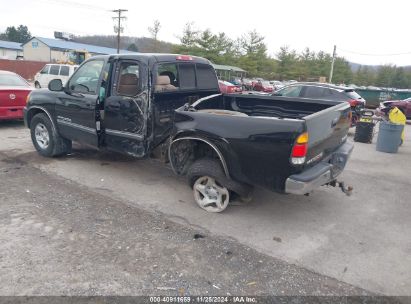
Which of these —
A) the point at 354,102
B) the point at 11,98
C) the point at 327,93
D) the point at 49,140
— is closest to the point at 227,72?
the point at 327,93

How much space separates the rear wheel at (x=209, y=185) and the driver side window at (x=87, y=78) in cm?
227

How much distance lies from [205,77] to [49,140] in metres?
3.16

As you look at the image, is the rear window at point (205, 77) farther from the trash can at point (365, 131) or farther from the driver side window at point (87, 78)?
the trash can at point (365, 131)

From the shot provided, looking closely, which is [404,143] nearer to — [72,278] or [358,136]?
[358,136]

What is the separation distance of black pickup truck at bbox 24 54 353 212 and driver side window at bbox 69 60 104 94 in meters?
0.02

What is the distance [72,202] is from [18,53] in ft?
253

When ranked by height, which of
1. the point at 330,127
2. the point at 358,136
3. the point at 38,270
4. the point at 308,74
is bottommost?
the point at 38,270

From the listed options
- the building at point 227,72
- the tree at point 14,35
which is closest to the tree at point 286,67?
the building at point 227,72

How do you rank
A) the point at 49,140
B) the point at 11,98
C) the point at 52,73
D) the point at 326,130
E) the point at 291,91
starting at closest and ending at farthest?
the point at 326,130, the point at 49,140, the point at 11,98, the point at 291,91, the point at 52,73

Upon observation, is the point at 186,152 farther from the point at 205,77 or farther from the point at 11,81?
the point at 11,81

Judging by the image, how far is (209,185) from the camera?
447 cm

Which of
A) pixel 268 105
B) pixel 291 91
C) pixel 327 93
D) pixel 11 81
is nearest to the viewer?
pixel 268 105

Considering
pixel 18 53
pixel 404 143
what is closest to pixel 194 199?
pixel 404 143

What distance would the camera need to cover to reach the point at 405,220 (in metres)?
4.55
